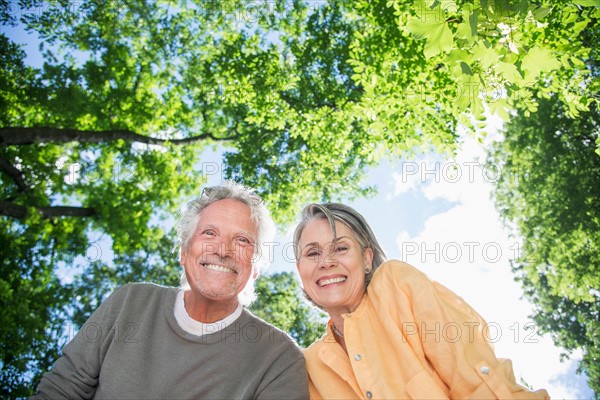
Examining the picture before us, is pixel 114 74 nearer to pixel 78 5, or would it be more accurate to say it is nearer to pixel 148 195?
pixel 78 5

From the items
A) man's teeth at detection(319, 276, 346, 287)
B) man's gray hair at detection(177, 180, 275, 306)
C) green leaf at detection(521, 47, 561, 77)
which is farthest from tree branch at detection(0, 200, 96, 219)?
green leaf at detection(521, 47, 561, 77)

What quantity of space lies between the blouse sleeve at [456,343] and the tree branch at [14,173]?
1090 cm

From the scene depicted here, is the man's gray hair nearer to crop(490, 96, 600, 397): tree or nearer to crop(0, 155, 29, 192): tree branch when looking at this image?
crop(0, 155, 29, 192): tree branch

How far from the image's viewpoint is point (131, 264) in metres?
13.6

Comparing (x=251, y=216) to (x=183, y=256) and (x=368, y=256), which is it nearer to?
(x=183, y=256)

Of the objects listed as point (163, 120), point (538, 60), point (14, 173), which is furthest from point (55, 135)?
point (538, 60)

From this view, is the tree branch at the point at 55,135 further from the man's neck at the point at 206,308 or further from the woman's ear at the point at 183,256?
the man's neck at the point at 206,308

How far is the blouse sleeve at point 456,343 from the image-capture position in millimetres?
2285

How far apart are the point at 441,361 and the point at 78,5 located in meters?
12.9

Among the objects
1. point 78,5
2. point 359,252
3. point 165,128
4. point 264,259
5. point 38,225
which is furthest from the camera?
point 165,128

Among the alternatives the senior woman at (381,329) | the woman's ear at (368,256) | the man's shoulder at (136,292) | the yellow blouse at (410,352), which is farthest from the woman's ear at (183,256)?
the woman's ear at (368,256)

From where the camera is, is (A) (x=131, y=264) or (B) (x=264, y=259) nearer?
(B) (x=264, y=259)

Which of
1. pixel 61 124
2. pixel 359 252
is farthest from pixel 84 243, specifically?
pixel 359 252

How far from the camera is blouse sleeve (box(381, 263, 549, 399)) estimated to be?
90.0 inches
